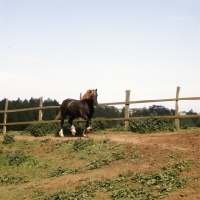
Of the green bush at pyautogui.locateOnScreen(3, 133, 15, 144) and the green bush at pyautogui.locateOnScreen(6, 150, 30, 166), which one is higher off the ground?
the green bush at pyautogui.locateOnScreen(3, 133, 15, 144)

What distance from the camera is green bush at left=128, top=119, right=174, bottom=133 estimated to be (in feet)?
58.4

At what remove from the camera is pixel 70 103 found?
18.0 m

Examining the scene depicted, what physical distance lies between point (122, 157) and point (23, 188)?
324 cm

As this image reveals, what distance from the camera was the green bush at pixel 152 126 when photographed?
1781cm

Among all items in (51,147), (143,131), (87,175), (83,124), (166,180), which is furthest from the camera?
(83,124)

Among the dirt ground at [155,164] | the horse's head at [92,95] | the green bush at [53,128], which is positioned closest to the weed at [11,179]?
the dirt ground at [155,164]

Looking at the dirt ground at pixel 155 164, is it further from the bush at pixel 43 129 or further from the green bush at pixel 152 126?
the bush at pixel 43 129

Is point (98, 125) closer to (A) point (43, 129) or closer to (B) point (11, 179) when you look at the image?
(A) point (43, 129)

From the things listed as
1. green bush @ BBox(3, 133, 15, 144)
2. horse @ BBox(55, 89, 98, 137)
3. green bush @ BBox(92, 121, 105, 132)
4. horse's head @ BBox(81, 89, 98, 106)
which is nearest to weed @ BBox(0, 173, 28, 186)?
horse @ BBox(55, 89, 98, 137)

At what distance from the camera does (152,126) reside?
17.9 meters

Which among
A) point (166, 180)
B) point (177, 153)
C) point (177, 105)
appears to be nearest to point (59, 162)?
point (177, 153)

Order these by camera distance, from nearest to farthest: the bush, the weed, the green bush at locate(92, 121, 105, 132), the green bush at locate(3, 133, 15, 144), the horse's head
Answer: the weed
the horse's head
the green bush at locate(3, 133, 15, 144)
the green bush at locate(92, 121, 105, 132)
the bush

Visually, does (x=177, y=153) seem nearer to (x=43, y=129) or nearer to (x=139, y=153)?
Result: (x=139, y=153)

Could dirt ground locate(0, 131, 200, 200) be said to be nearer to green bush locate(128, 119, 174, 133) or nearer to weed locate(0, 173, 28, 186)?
weed locate(0, 173, 28, 186)
